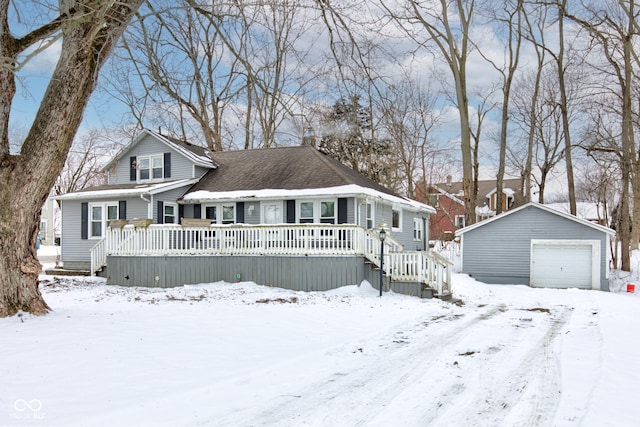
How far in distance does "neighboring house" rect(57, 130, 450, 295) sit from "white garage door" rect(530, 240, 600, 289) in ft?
17.7

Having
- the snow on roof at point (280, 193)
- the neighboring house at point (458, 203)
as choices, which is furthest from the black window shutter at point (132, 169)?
the neighboring house at point (458, 203)

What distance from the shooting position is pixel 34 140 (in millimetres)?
7672

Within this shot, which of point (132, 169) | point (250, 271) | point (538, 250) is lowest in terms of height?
point (250, 271)

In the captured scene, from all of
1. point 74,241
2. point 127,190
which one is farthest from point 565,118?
point 74,241

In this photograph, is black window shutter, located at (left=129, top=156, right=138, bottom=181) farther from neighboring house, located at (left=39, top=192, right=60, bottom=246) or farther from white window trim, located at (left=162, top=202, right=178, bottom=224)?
neighboring house, located at (left=39, top=192, right=60, bottom=246)

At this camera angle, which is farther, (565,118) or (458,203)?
(458,203)

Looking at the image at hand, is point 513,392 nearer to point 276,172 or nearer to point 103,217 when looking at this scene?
point 276,172

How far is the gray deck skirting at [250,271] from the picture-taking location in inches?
529

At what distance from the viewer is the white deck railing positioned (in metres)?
12.8

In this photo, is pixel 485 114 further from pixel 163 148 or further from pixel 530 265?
pixel 163 148

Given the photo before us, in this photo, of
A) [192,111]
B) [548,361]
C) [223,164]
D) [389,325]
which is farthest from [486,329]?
[192,111]

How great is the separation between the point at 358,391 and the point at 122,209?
1606 centimetres

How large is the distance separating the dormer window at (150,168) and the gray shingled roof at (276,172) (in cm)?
194

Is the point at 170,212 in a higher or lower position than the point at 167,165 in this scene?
lower
